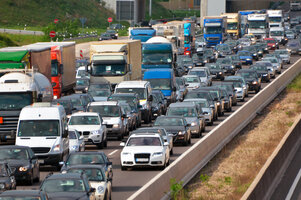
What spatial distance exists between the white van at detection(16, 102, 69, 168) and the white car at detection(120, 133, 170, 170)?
7.36ft

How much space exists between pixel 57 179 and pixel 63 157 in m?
9.71

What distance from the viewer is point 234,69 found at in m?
75.3

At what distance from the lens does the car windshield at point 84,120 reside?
1439 inches

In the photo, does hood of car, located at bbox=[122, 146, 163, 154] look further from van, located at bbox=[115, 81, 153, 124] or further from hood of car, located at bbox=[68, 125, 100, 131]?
van, located at bbox=[115, 81, 153, 124]

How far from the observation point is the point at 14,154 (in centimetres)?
2734

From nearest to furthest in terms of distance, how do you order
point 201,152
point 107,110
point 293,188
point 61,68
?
point 293,188 → point 201,152 → point 107,110 → point 61,68

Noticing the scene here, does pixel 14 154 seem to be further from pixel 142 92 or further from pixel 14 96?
pixel 142 92

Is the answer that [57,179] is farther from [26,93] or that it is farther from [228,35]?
[228,35]

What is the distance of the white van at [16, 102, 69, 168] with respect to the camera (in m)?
30.2

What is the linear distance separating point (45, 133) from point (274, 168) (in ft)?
26.9

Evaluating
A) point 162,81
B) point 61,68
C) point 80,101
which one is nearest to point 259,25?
point 162,81

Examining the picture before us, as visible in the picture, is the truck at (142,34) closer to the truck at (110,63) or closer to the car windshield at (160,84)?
the car windshield at (160,84)

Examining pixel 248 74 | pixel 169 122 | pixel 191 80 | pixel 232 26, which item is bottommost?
pixel 232 26

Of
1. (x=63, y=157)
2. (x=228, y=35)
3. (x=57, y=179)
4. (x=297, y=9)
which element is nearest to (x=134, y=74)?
(x=63, y=157)
